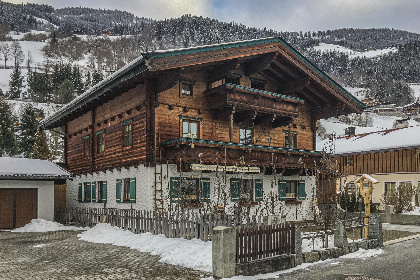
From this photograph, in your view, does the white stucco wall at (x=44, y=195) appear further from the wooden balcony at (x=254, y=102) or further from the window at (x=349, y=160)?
the window at (x=349, y=160)

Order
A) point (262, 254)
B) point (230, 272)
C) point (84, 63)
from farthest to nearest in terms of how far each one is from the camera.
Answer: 1. point (84, 63)
2. point (262, 254)
3. point (230, 272)

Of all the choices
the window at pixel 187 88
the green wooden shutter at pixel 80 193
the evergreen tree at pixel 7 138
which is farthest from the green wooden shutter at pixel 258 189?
the evergreen tree at pixel 7 138

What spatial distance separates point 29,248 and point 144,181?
6.26m

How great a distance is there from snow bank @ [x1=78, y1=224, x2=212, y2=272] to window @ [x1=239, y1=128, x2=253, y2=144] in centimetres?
947

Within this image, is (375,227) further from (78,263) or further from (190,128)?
(78,263)

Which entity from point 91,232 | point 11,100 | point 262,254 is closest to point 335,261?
point 262,254

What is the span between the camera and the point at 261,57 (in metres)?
24.5

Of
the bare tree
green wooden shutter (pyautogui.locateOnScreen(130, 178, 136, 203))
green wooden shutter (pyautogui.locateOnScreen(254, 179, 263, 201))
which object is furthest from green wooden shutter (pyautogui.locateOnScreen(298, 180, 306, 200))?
the bare tree

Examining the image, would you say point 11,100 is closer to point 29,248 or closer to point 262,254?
point 29,248

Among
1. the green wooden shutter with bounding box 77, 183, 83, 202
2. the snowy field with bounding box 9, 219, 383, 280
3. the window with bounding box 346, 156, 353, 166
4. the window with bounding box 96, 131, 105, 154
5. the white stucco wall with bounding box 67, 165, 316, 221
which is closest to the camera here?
the snowy field with bounding box 9, 219, 383, 280

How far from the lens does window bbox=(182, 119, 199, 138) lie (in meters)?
22.1

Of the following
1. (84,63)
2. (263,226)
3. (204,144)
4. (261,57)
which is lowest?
(263,226)

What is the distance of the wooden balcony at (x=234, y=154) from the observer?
19578mm

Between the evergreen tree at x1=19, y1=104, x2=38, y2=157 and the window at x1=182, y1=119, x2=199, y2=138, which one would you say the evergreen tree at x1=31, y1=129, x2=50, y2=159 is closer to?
the evergreen tree at x1=19, y1=104, x2=38, y2=157
